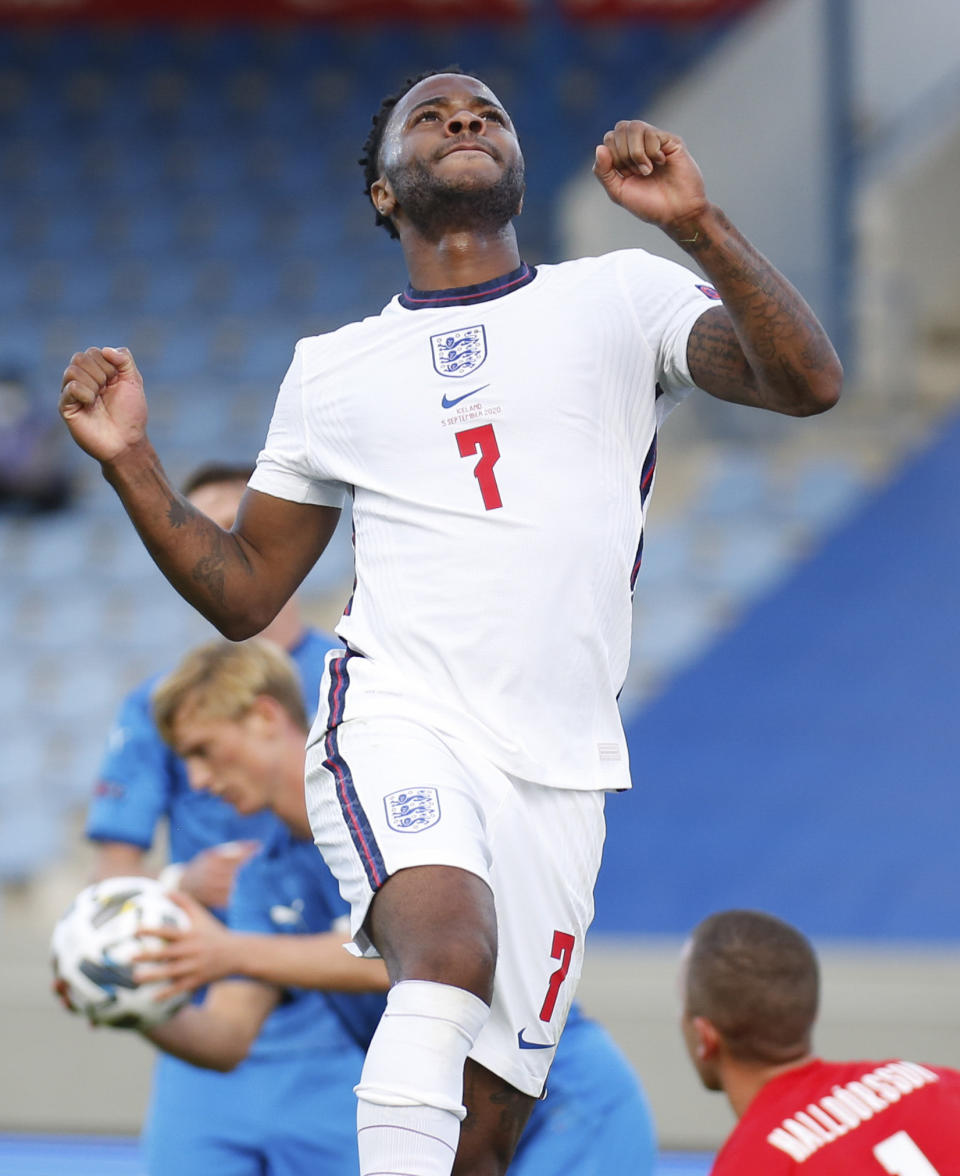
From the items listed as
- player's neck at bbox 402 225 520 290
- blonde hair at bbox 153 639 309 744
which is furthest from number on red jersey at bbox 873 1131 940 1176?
player's neck at bbox 402 225 520 290

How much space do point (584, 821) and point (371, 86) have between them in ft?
35.1

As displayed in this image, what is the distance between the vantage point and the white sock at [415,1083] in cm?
204

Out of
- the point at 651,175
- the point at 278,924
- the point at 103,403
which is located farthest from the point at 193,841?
the point at 651,175

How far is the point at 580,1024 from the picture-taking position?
3346mm

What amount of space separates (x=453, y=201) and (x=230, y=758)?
46.5 inches

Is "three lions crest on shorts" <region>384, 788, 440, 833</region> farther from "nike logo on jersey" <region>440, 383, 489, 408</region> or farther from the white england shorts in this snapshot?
"nike logo on jersey" <region>440, 383, 489, 408</region>

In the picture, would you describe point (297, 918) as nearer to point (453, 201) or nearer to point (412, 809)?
point (412, 809)

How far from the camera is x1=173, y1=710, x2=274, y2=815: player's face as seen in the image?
10.5 ft

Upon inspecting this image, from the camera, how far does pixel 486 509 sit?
2.44m

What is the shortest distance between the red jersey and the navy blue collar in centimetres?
137

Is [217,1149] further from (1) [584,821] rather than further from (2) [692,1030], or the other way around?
(1) [584,821]

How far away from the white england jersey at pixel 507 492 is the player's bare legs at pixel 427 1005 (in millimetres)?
270

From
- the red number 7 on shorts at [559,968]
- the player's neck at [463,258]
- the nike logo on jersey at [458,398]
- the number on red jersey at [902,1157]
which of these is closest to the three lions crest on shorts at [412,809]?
the red number 7 on shorts at [559,968]

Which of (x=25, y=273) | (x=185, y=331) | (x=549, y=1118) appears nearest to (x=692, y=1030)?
(x=549, y=1118)
